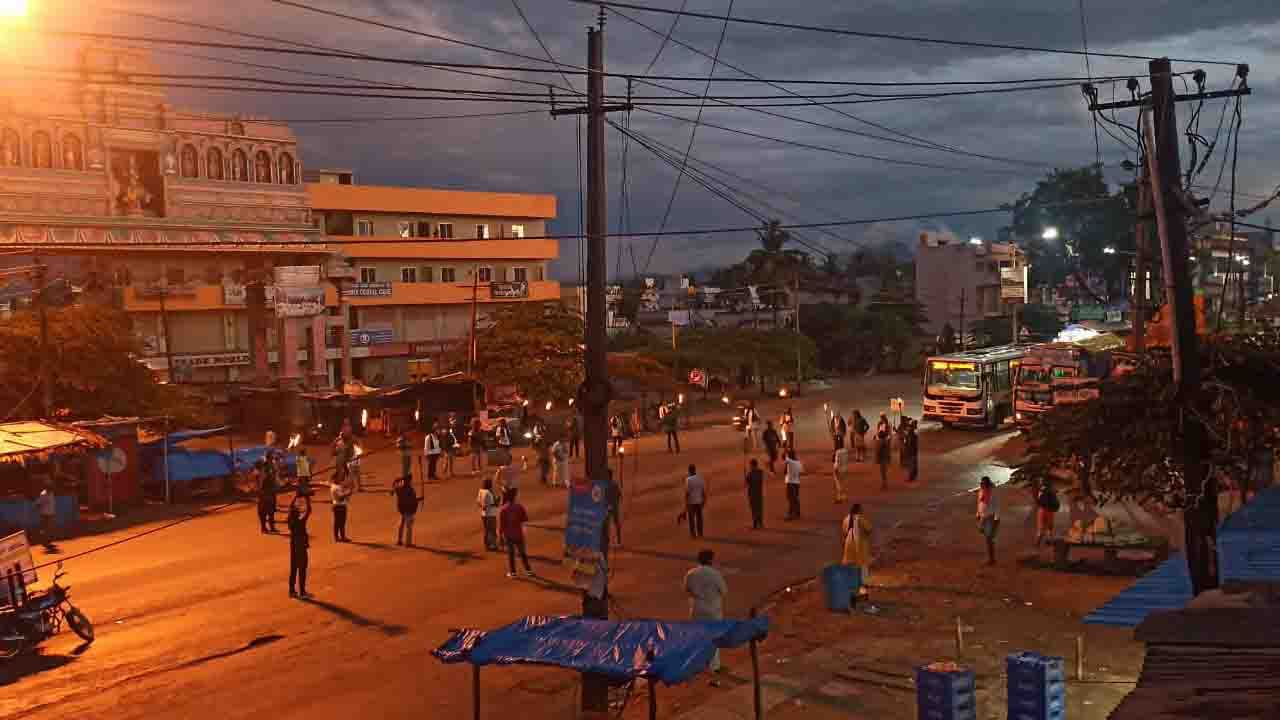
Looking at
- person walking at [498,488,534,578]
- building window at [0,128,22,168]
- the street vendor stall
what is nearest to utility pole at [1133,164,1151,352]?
person walking at [498,488,534,578]

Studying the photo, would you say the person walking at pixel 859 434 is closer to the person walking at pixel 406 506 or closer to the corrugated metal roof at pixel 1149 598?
the person walking at pixel 406 506

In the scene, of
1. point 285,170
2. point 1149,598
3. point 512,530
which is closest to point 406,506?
point 512,530

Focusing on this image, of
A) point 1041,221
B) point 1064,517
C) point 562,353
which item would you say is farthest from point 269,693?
point 1041,221

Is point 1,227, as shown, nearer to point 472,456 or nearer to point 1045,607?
point 472,456

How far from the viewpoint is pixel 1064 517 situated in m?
23.4

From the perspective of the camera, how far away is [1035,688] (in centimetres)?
986

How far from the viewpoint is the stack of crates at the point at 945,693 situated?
9758mm

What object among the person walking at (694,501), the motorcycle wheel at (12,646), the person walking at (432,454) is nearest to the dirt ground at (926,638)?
the person walking at (694,501)

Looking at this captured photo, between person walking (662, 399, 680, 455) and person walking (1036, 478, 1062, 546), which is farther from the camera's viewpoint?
person walking (662, 399, 680, 455)

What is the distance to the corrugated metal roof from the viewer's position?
10.4m

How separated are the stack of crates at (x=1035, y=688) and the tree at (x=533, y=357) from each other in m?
34.1

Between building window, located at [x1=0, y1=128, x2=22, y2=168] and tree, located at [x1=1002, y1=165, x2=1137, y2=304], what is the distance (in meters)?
90.2

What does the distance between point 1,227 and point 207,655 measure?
3362 centimetres

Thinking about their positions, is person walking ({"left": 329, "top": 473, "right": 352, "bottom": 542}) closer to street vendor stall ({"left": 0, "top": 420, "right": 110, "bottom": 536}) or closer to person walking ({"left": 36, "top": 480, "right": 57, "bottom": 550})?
person walking ({"left": 36, "top": 480, "right": 57, "bottom": 550})
